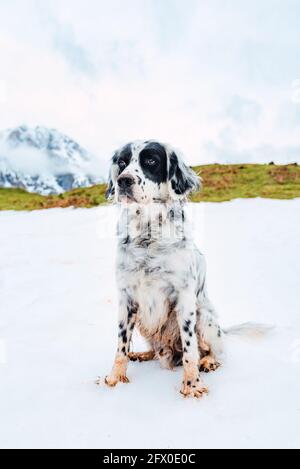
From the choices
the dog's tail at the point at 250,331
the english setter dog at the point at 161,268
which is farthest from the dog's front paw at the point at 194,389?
the dog's tail at the point at 250,331

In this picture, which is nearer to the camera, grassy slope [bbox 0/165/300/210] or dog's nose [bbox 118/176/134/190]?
dog's nose [bbox 118/176/134/190]

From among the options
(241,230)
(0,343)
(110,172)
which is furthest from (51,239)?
(110,172)

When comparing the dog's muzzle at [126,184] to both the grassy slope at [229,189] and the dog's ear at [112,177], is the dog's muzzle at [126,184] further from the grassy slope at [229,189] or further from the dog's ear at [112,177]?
the grassy slope at [229,189]

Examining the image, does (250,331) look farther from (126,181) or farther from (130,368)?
(126,181)

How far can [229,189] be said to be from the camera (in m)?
17.7

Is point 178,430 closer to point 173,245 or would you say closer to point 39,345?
point 173,245

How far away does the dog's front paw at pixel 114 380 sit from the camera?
11.8 ft

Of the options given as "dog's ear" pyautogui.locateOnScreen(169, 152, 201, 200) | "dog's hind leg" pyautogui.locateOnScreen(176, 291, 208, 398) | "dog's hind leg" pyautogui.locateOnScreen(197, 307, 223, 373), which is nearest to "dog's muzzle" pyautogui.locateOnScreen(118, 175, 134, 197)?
"dog's ear" pyautogui.locateOnScreen(169, 152, 201, 200)

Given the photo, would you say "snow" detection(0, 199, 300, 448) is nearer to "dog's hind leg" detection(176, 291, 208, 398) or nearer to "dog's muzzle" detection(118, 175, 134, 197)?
"dog's hind leg" detection(176, 291, 208, 398)

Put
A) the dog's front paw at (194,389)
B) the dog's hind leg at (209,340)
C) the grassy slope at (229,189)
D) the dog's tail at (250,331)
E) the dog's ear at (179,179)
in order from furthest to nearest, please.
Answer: the grassy slope at (229,189), the dog's tail at (250,331), the dog's hind leg at (209,340), the dog's ear at (179,179), the dog's front paw at (194,389)

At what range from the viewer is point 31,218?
14.6 metres

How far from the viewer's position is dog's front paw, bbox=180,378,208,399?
338 centimetres

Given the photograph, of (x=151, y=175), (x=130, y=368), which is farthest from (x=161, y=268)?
(x=130, y=368)

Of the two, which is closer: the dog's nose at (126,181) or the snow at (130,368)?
the snow at (130,368)
